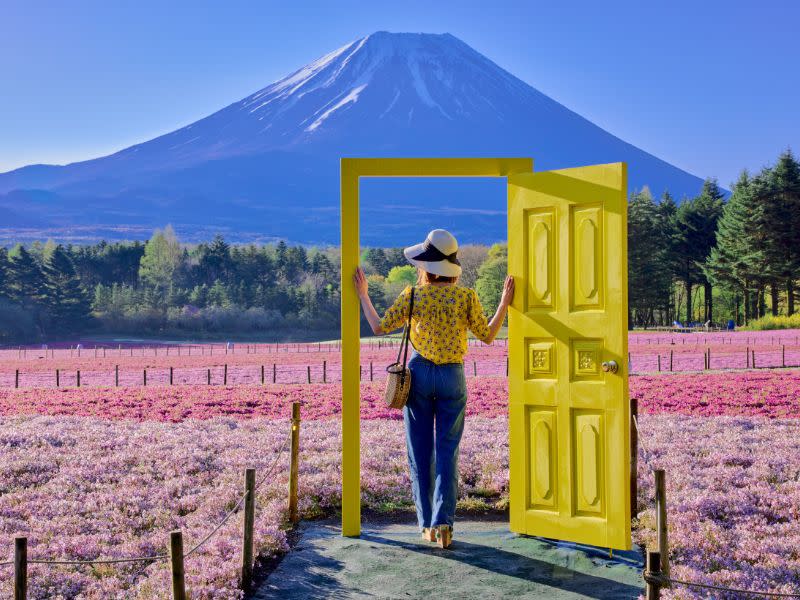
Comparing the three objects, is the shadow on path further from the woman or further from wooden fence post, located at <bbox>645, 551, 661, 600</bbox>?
wooden fence post, located at <bbox>645, 551, 661, 600</bbox>

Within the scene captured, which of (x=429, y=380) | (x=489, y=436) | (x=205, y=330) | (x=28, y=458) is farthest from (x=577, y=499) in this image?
(x=205, y=330)

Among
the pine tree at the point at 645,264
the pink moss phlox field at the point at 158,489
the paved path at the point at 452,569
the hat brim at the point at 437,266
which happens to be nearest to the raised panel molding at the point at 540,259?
the hat brim at the point at 437,266

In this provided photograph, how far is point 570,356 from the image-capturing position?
705 cm

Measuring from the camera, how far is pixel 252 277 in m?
99.7

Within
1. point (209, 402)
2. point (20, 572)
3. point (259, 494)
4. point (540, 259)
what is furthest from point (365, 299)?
point (209, 402)

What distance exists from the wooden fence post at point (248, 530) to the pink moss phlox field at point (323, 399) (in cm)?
989

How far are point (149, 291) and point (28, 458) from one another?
87.3 metres

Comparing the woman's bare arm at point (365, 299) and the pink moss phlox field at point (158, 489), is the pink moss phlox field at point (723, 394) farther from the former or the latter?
the woman's bare arm at point (365, 299)

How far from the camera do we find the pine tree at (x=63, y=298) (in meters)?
88.0

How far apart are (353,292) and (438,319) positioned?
2.98 feet

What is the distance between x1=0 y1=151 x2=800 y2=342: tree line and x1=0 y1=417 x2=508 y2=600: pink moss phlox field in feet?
143

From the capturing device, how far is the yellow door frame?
25.3ft

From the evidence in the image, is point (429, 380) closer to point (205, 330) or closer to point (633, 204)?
point (633, 204)

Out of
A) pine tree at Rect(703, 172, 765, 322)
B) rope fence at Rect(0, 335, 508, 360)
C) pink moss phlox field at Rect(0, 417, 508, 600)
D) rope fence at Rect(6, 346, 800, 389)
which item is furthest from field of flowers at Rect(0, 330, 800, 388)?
pine tree at Rect(703, 172, 765, 322)
